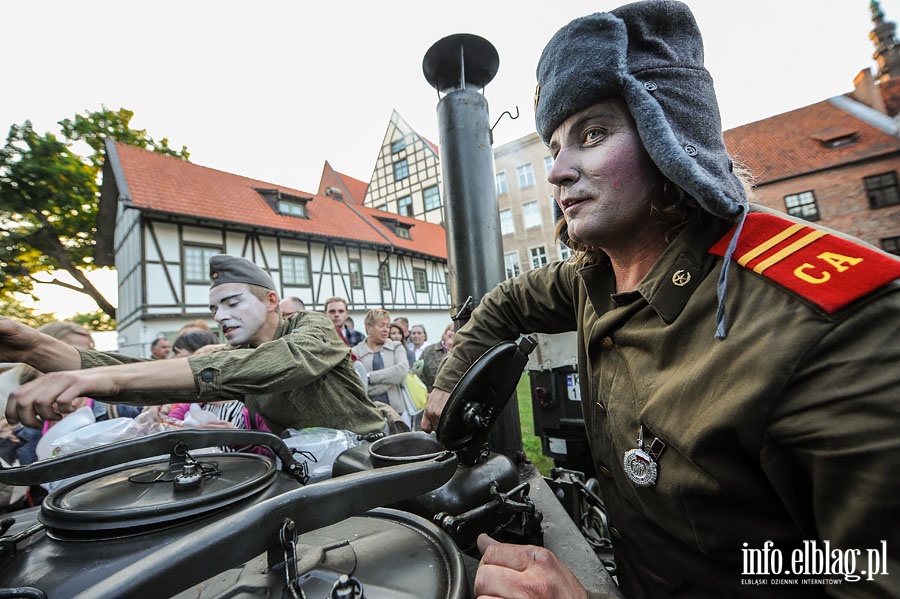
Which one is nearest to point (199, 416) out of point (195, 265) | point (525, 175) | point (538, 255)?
point (195, 265)

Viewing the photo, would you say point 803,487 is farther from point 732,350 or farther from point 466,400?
point 466,400

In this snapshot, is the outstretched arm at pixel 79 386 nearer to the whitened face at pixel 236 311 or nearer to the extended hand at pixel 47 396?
the extended hand at pixel 47 396

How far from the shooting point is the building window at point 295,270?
48.4 feet

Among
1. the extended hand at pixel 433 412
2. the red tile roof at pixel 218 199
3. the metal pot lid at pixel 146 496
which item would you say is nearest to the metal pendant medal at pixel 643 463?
the extended hand at pixel 433 412

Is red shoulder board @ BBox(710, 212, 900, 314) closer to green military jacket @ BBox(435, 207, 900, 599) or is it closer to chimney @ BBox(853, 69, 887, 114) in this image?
green military jacket @ BBox(435, 207, 900, 599)

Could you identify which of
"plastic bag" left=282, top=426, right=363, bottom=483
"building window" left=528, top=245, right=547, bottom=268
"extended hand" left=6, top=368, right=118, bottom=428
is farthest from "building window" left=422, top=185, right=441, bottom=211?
"extended hand" left=6, top=368, right=118, bottom=428

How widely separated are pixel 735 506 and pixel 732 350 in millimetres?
343

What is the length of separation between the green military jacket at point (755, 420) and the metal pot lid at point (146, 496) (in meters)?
1.12

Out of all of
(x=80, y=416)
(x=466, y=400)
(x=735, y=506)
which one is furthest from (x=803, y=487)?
(x=80, y=416)

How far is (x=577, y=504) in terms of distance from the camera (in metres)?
2.08

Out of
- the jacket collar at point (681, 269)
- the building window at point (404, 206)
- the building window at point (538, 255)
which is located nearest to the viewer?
the jacket collar at point (681, 269)

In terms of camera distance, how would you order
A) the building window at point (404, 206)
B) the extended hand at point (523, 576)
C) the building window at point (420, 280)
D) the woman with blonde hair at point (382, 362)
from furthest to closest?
1. the building window at point (404, 206)
2. the building window at point (420, 280)
3. the woman with blonde hair at point (382, 362)
4. the extended hand at point (523, 576)

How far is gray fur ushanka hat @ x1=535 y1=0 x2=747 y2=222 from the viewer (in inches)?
40.7

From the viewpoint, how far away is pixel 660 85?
3.64ft
